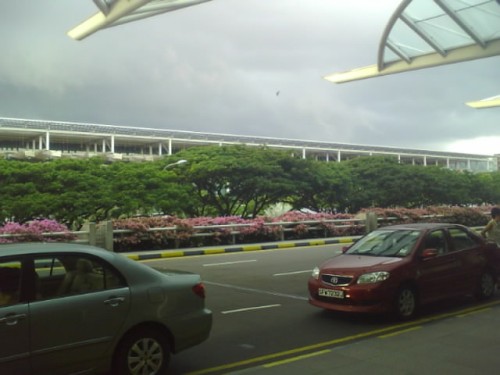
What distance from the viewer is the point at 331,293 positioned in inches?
300

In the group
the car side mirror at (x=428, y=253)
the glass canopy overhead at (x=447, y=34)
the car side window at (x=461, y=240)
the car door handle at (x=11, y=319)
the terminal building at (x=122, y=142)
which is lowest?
the car door handle at (x=11, y=319)

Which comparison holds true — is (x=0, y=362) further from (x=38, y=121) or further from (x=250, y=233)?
(x=38, y=121)

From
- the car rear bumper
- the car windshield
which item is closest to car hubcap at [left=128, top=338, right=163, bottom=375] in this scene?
the car rear bumper

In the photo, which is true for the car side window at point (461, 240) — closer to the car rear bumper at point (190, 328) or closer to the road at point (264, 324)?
the road at point (264, 324)

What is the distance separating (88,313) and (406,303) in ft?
15.5

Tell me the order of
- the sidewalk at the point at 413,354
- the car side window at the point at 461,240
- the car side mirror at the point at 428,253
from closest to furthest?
the sidewalk at the point at 413,354 → the car side mirror at the point at 428,253 → the car side window at the point at 461,240

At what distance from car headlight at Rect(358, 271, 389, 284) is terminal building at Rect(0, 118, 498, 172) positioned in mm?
62629

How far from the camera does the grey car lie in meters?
4.31

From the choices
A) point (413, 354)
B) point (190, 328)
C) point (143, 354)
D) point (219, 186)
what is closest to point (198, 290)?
point (190, 328)

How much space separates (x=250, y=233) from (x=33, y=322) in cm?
1844

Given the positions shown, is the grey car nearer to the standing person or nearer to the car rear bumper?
the car rear bumper

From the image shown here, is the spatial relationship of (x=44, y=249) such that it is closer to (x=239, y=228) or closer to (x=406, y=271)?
(x=406, y=271)

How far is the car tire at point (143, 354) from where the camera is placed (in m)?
4.79

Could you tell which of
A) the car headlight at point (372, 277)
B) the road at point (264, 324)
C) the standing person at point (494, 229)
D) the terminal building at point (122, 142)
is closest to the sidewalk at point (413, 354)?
the road at point (264, 324)
